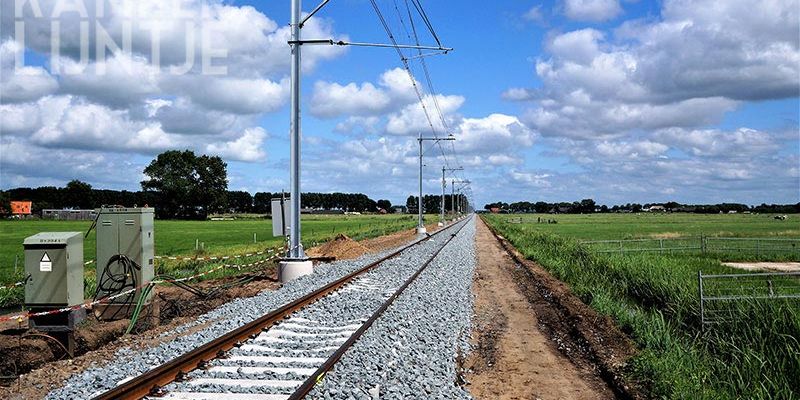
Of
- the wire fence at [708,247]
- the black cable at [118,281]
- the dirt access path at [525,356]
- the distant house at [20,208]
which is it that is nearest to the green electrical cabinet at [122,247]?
the black cable at [118,281]

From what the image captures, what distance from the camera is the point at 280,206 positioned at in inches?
797

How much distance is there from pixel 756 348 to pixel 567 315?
3.98m

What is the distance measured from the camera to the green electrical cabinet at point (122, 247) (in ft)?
39.3

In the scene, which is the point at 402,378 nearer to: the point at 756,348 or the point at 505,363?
the point at 505,363

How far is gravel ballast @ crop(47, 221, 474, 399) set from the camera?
23.9 ft

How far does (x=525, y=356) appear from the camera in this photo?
1004 cm

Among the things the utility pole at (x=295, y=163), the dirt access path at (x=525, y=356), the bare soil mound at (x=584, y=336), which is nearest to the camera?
the dirt access path at (x=525, y=356)

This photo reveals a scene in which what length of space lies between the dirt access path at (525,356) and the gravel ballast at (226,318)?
241cm

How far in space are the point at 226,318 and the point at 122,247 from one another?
245 cm

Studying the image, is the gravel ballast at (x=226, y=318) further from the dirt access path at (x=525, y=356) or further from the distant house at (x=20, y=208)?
the distant house at (x=20, y=208)

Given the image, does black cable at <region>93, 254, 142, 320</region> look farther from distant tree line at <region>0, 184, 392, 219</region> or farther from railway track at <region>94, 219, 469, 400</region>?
distant tree line at <region>0, 184, 392, 219</region>

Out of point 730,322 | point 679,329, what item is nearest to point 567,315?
point 679,329

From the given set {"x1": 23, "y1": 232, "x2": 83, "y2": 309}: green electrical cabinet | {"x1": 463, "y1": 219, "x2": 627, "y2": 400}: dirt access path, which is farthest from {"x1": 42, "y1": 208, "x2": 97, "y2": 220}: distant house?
{"x1": 23, "y1": 232, "x2": 83, "y2": 309}: green electrical cabinet

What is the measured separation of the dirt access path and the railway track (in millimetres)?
1839
